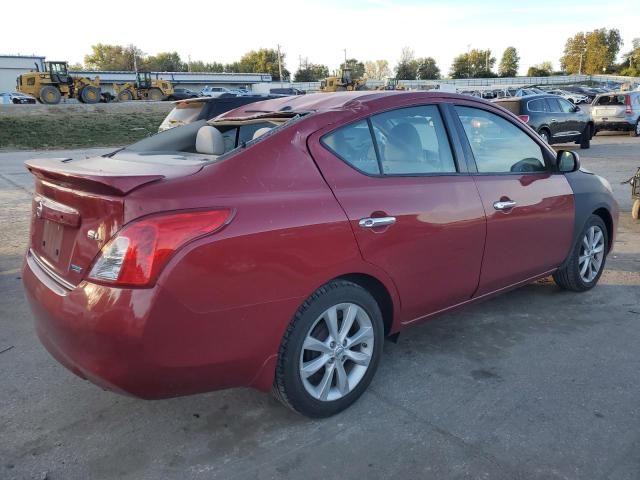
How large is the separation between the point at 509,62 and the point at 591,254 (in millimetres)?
121553

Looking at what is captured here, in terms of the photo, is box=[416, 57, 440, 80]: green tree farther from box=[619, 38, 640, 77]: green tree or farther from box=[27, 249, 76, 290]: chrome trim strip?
box=[27, 249, 76, 290]: chrome trim strip

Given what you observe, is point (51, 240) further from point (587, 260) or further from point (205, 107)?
point (205, 107)

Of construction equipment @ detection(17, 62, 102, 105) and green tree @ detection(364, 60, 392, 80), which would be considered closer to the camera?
construction equipment @ detection(17, 62, 102, 105)

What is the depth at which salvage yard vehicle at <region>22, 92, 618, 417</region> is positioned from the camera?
227cm

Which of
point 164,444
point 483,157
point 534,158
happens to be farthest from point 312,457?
point 534,158

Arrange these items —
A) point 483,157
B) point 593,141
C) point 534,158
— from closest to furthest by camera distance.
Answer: point 483,157, point 534,158, point 593,141

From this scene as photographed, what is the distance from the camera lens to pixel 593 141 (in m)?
20.0

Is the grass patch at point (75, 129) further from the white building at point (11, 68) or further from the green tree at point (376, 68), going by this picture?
the green tree at point (376, 68)

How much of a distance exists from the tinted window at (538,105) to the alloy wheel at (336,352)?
15051 millimetres

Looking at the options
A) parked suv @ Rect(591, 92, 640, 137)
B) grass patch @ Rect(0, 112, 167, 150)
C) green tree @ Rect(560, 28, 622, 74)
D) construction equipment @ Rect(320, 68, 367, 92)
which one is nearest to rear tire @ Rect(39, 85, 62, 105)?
grass patch @ Rect(0, 112, 167, 150)

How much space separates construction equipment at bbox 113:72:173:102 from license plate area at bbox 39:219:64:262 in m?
42.8

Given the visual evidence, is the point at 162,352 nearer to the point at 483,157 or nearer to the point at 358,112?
the point at 358,112

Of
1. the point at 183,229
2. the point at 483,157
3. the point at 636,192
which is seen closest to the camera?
the point at 183,229

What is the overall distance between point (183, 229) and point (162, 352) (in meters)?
0.52
